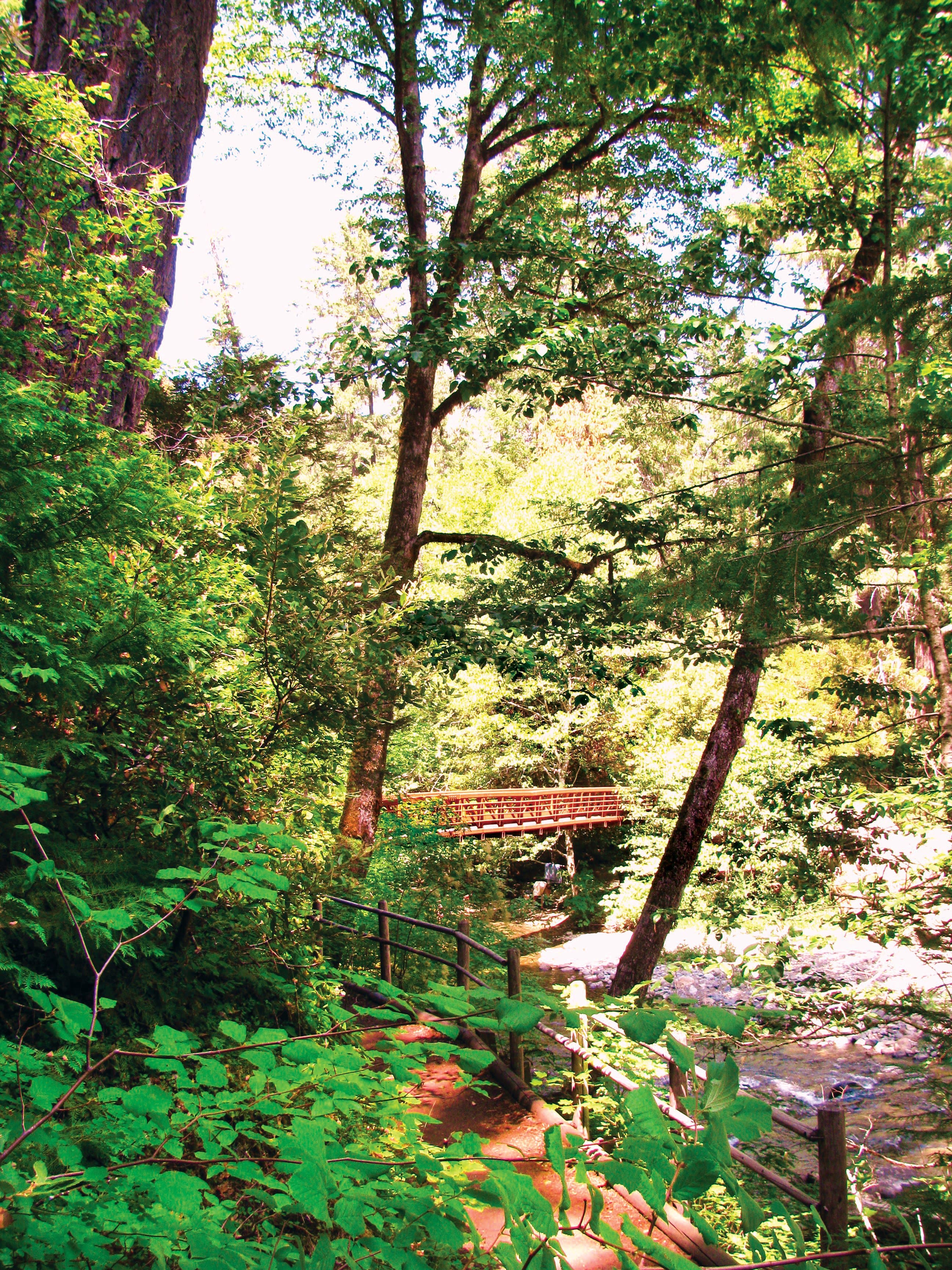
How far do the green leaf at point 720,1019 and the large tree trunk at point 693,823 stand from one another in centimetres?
679

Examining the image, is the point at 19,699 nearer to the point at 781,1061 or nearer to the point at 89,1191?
the point at 89,1191

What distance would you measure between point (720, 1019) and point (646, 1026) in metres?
0.10

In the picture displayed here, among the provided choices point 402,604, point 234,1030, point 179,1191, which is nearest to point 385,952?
point 402,604

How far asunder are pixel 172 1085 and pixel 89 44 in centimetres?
459

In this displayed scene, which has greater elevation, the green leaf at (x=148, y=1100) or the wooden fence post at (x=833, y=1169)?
the green leaf at (x=148, y=1100)

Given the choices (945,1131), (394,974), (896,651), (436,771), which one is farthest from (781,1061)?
(436,771)

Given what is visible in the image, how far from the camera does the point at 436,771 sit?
18.4 metres

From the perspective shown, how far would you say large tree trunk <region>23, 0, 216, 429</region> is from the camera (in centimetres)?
359

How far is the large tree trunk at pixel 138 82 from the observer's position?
3.59 meters

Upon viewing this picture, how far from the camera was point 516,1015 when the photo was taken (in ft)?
3.40

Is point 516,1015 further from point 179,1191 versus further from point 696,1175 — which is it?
point 179,1191

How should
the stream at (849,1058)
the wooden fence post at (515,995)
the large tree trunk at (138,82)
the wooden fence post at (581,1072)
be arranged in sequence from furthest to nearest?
the wooden fence post at (515,995) → the wooden fence post at (581,1072) → the stream at (849,1058) → the large tree trunk at (138,82)

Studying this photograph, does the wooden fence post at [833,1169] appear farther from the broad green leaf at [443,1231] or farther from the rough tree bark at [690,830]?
the rough tree bark at [690,830]

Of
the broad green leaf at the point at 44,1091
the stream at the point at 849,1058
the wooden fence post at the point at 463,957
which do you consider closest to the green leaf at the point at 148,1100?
the broad green leaf at the point at 44,1091
